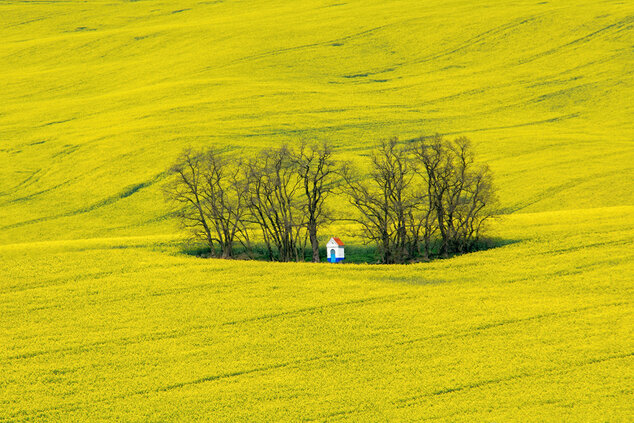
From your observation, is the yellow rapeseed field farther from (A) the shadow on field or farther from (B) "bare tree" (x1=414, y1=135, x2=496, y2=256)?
(B) "bare tree" (x1=414, y1=135, x2=496, y2=256)

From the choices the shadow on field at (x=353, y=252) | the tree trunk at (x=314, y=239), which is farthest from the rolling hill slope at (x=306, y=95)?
the tree trunk at (x=314, y=239)

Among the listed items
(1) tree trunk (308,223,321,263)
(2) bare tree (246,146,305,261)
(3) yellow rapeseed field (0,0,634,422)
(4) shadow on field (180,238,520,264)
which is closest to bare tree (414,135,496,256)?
(4) shadow on field (180,238,520,264)

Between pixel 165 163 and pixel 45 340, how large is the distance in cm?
2189

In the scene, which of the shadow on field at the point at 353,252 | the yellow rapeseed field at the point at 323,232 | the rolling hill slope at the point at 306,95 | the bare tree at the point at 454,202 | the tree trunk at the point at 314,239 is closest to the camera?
the yellow rapeseed field at the point at 323,232

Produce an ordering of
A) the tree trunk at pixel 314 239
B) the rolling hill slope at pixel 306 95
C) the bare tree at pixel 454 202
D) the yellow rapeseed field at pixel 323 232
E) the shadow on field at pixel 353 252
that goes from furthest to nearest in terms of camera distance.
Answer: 1. the rolling hill slope at pixel 306 95
2. the tree trunk at pixel 314 239
3. the shadow on field at pixel 353 252
4. the bare tree at pixel 454 202
5. the yellow rapeseed field at pixel 323 232

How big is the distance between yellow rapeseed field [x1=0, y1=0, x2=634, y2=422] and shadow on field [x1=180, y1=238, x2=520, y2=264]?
2.41ft

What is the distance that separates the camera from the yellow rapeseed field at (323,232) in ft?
51.7

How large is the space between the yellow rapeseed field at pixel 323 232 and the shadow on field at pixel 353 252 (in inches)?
28.9

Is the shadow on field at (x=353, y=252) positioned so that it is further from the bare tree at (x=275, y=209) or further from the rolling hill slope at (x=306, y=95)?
the rolling hill slope at (x=306, y=95)

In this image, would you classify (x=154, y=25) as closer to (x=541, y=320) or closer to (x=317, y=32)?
(x=317, y=32)

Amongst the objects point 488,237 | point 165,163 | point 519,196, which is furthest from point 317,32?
point 488,237

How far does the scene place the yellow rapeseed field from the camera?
15758 millimetres

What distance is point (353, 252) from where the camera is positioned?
1036 inches

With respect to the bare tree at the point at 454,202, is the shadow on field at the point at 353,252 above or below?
below
